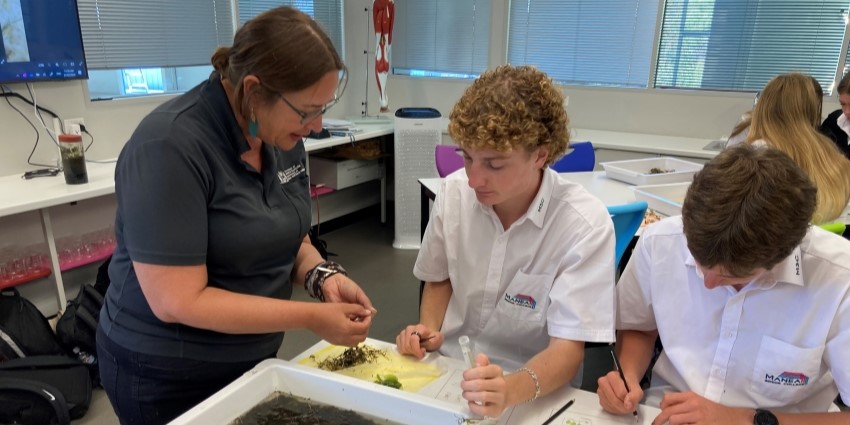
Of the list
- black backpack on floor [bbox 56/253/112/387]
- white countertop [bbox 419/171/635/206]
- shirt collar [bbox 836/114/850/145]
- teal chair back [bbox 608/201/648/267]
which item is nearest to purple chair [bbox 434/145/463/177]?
white countertop [bbox 419/171/635/206]

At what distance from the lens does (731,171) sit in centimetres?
94

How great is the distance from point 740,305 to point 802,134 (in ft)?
4.92

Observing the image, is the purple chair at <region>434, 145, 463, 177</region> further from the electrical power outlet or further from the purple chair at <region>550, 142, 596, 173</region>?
the electrical power outlet

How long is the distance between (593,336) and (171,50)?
3.13 metres

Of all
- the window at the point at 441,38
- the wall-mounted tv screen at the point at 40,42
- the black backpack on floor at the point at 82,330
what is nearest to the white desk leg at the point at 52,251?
the black backpack on floor at the point at 82,330

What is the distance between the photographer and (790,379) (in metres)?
1.09

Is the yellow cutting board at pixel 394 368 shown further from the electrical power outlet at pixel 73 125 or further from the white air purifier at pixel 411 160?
the white air purifier at pixel 411 160

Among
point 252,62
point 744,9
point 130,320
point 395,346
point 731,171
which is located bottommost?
point 395,346

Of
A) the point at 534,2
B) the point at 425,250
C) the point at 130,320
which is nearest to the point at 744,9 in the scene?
the point at 534,2

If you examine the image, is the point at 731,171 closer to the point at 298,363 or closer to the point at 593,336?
the point at 593,336

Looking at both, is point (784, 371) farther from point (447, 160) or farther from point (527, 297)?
point (447, 160)

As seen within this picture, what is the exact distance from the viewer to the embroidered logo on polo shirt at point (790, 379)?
1.08 meters

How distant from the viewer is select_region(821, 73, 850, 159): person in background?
9.09 feet

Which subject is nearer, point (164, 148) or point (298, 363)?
point (164, 148)
